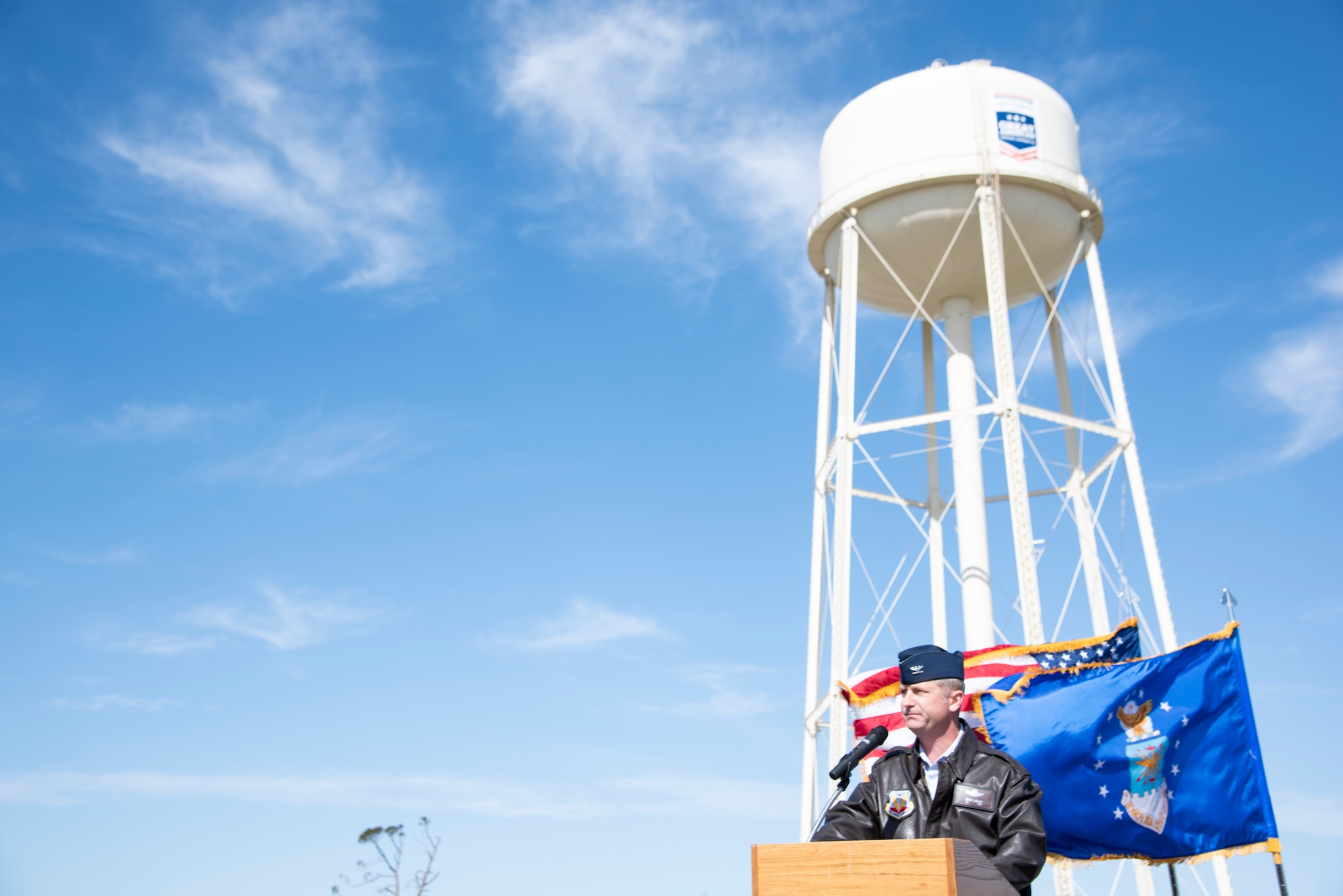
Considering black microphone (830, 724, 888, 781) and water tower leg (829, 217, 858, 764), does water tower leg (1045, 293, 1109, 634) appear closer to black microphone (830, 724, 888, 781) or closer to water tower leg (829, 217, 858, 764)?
water tower leg (829, 217, 858, 764)

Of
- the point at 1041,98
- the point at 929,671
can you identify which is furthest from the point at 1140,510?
Result: the point at 929,671

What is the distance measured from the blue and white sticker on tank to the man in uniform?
1419 centimetres

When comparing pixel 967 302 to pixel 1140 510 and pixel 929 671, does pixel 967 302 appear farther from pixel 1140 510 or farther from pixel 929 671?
pixel 929 671

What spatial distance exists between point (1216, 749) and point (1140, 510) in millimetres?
7330

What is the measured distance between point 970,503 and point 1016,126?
19.0ft

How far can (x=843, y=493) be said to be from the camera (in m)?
17.4

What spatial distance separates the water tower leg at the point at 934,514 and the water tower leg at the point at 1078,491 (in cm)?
213

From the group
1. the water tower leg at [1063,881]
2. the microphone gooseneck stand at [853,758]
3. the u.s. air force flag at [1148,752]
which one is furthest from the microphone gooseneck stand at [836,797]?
the water tower leg at [1063,881]

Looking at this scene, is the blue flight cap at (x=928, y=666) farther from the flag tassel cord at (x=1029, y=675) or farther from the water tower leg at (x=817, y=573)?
the water tower leg at (x=817, y=573)

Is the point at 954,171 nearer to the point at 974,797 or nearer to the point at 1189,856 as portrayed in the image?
the point at 1189,856

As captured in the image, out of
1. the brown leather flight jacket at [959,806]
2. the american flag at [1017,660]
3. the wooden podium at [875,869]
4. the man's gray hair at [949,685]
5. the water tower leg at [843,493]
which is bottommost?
the wooden podium at [875,869]

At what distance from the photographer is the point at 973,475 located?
18.0 m

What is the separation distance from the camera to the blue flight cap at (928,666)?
16.0ft

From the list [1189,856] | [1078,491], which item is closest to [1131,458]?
[1078,491]
